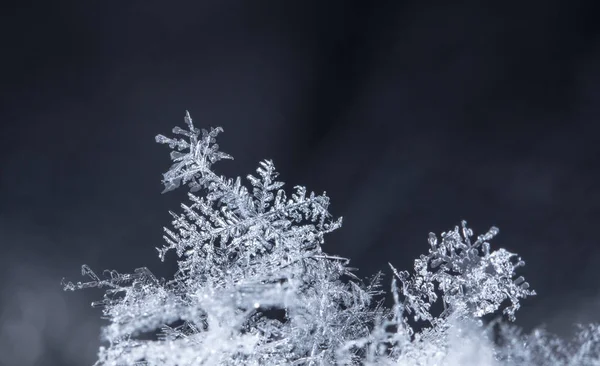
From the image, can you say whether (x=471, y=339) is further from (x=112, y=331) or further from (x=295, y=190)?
(x=112, y=331)

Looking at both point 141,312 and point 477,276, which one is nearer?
point 141,312

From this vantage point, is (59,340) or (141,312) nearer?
(141,312)

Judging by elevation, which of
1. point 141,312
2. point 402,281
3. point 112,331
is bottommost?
point 112,331

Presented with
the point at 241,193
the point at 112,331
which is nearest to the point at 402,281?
the point at 241,193

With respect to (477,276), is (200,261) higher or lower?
higher

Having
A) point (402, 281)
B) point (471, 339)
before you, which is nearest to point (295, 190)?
point (402, 281)

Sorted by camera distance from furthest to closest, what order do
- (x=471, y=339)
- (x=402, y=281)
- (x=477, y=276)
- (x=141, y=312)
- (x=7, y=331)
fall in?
1. (x=7, y=331)
2. (x=402, y=281)
3. (x=477, y=276)
4. (x=471, y=339)
5. (x=141, y=312)

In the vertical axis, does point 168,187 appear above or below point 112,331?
above

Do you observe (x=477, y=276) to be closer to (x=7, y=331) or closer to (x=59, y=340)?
(x=59, y=340)

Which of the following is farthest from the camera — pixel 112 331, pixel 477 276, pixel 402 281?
pixel 402 281
